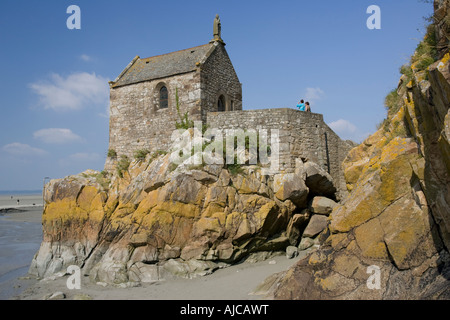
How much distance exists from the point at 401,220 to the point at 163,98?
14.5 meters

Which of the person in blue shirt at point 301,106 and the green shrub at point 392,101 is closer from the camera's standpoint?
the green shrub at point 392,101

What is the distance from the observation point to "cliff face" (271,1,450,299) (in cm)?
680

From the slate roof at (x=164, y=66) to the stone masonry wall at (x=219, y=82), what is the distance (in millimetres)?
560

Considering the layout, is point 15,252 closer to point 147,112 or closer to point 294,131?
point 147,112

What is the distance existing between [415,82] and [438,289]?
5.14 metres

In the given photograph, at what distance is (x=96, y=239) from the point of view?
53.8 ft

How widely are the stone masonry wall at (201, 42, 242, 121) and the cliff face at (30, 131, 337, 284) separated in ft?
14.0

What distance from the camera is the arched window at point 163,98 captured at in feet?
61.9

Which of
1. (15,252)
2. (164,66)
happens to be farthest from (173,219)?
(15,252)

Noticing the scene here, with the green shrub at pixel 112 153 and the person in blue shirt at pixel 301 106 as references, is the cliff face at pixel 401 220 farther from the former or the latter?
the green shrub at pixel 112 153
